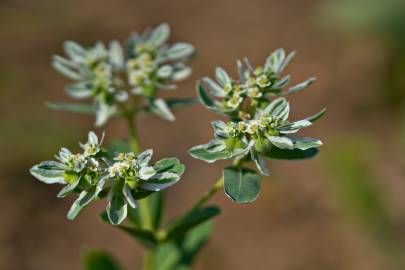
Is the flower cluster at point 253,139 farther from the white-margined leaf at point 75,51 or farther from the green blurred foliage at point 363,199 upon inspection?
the green blurred foliage at point 363,199

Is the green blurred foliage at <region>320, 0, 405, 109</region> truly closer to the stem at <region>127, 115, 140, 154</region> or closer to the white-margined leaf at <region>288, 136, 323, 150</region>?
the stem at <region>127, 115, 140, 154</region>

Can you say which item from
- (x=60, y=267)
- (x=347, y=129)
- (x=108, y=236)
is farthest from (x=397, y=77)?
(x=60, y=267)

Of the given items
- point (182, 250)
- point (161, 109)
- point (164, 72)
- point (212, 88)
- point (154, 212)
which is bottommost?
point (182, 250)

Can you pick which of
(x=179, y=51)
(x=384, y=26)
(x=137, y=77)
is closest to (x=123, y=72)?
(x=137, y=77)

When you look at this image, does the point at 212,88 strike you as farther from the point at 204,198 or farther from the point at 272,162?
the point at 272,162

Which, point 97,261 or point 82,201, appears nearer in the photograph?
point 82,201

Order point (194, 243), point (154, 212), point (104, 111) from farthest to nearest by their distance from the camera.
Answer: point (194, 243), point (104, 111), point (154, 212)

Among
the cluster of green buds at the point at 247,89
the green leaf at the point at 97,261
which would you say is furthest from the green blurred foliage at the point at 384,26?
the green leaf at the point at 97,261
